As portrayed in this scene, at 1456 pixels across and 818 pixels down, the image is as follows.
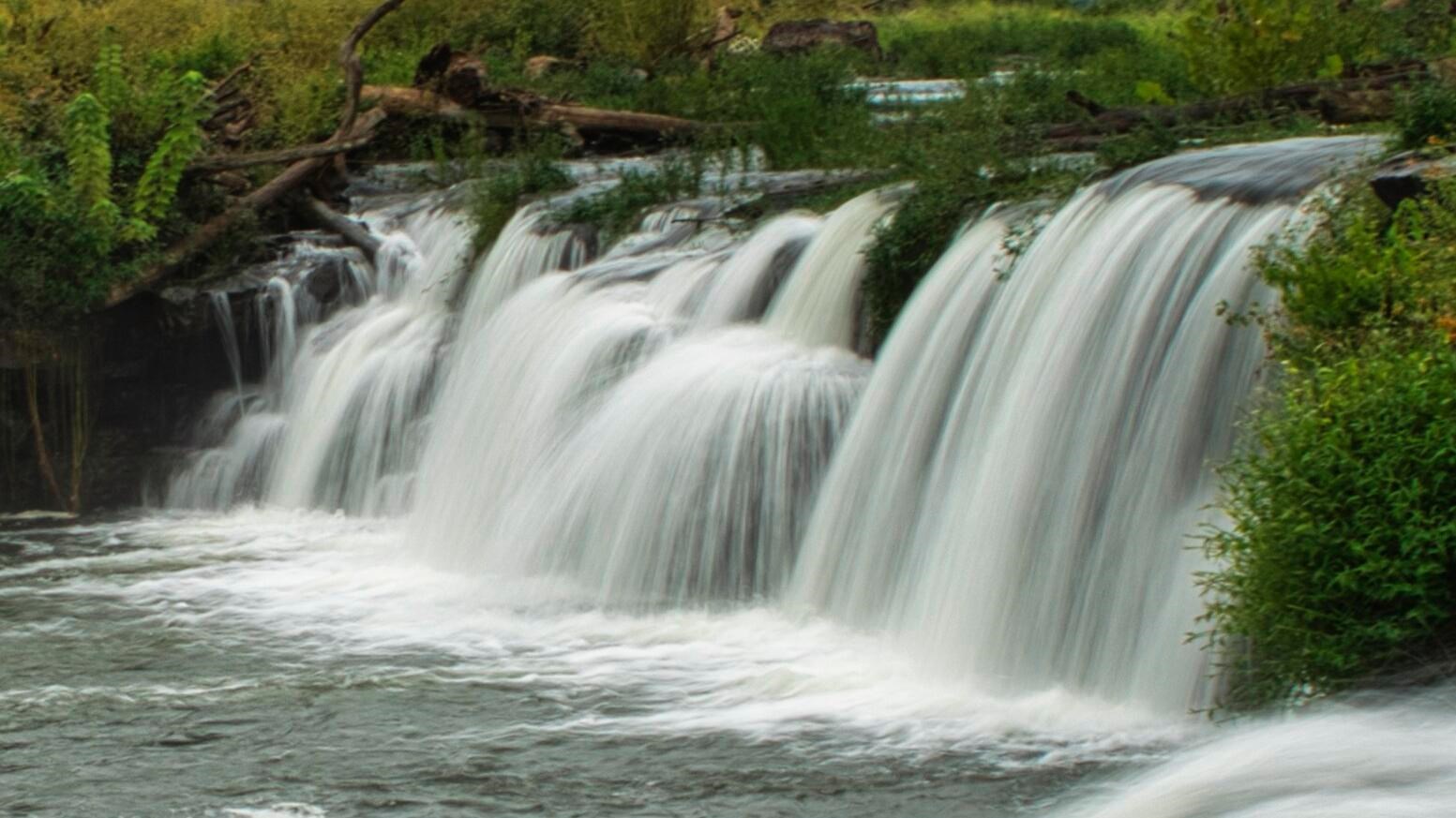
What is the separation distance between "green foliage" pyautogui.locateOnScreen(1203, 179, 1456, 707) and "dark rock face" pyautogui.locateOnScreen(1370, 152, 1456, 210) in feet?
1.98

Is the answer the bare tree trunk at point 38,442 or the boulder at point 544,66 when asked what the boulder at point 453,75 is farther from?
the bare tree trunk at point 38,442

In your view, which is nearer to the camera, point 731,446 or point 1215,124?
point 731,446

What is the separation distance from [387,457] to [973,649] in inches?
260

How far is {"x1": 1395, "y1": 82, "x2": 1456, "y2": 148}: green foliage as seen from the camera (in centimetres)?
882

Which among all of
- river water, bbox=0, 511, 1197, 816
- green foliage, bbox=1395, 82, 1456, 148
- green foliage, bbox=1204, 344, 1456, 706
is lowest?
river water, bbox=0, 511, 1197, 816

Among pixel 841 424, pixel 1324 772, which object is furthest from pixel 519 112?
pixel 1324 772

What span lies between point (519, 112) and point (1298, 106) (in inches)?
351

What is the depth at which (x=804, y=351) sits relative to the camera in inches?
451

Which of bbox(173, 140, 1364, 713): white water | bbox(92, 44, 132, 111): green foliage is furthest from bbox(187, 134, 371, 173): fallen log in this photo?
bbox(173, 140, 1364, 713): white water

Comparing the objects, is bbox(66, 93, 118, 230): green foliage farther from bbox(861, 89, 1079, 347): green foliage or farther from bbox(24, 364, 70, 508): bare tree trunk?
bbox(861, 89, 1079, 347): green foliage

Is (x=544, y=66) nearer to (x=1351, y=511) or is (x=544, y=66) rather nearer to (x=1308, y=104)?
(x=1308, y=104)

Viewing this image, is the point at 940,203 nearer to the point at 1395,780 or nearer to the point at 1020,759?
the point at 1020,759

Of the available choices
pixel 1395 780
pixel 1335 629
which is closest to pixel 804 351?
pixel 1335 629

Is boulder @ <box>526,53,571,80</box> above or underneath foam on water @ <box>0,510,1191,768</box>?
above
